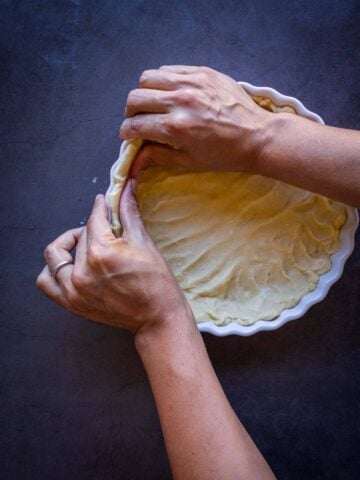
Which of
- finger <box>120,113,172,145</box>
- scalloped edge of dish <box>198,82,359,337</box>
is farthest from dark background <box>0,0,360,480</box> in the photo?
finger <box>120,113,172,145</box>

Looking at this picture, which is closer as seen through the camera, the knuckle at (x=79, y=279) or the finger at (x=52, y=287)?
the knuckle at (x=79, y=279)

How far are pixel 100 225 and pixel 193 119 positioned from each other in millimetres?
272

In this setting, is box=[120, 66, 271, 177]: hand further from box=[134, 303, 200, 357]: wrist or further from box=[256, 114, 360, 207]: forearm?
box=[134, 303, 200, 357]: wrist

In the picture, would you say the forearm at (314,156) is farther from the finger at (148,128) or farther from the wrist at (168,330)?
the wrist at (168,330)

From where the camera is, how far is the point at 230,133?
0.92m

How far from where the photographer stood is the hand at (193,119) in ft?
2.92

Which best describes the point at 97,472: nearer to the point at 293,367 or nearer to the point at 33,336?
the point at 33,336

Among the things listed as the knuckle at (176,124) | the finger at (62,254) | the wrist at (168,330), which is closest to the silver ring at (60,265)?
the finger at (62,254)

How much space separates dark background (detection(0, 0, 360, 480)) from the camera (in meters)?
1.18

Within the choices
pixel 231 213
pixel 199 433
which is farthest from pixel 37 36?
pixel 199 433

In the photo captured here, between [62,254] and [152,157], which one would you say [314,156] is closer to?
[152,157]

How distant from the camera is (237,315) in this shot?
3.44 feet

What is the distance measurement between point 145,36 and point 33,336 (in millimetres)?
820

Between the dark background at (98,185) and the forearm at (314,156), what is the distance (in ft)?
0.97
